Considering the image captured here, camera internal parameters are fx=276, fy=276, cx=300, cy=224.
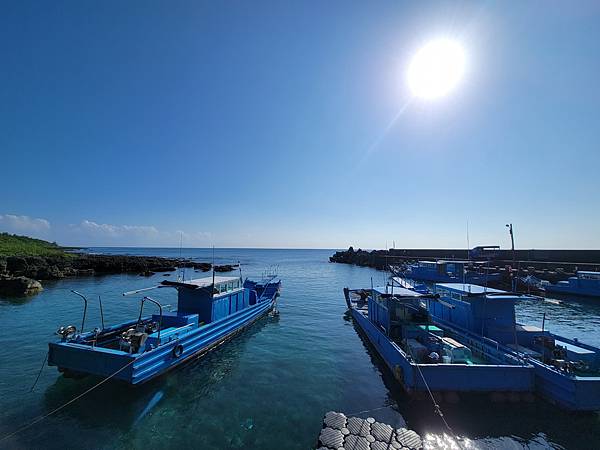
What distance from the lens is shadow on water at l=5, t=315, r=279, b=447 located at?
8.32 metres

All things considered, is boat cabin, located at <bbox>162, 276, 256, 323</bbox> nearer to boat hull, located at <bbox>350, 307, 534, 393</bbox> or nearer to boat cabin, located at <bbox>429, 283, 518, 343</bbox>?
boat hull, located at <bbox>350, 307, 534, 393</bbox>

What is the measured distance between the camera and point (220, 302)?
15.6 m

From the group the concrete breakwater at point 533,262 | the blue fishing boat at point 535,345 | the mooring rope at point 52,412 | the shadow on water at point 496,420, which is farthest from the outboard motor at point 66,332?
the concrete breakwater at point 533,262

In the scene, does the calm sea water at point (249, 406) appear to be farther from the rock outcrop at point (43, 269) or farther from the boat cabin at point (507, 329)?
the rock outcrop at point (43, 269)

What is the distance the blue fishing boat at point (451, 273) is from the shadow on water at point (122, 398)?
33343mm

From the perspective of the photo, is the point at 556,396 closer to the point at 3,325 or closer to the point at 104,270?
the point at 3,325

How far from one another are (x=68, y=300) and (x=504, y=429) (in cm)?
3240

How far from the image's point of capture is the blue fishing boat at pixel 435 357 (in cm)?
929

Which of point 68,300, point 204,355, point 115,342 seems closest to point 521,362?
point 204,355

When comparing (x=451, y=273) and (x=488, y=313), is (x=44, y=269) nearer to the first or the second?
(x=488, y=313)

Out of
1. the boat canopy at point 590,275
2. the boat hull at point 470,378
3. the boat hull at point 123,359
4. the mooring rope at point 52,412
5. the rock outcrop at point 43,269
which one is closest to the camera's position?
the mooring rope at point 52,412

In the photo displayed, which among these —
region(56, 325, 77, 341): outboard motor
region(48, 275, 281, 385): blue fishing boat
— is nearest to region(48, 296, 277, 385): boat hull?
region(48, 275, 281, 385): blue fishing boat

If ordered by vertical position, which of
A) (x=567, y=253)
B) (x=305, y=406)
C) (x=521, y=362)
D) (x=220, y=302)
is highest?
(x=567, y=253)

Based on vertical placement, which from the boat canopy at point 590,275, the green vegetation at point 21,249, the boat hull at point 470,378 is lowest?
the boat hull at point 470,378
